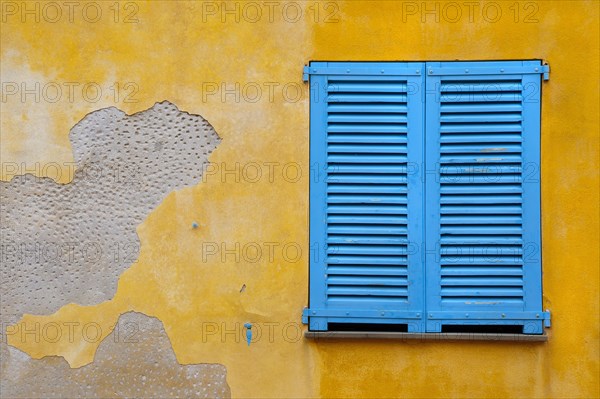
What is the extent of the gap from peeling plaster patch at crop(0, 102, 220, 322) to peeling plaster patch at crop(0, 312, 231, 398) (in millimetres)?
314

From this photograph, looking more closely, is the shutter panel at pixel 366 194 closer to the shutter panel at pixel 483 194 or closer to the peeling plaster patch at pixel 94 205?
the shutter panel at pixel 483 194

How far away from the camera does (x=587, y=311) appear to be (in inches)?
159

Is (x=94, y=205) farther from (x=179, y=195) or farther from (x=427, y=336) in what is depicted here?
(x=427, y=336)

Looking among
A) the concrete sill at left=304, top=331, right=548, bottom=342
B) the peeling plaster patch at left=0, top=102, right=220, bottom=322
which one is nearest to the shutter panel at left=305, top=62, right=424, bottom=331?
the concrete sill at left=304, top=331, right=548, bottom=342

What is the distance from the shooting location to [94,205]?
419cm

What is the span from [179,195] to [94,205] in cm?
57

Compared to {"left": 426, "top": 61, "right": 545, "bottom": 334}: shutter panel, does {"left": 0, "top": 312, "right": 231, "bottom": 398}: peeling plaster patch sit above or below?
below

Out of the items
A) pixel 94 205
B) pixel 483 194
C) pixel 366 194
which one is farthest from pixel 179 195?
pixel 483 194

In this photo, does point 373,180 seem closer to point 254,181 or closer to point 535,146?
point 254,181

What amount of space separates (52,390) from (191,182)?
1.66 metres

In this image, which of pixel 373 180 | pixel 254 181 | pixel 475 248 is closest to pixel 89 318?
pixel 254 181

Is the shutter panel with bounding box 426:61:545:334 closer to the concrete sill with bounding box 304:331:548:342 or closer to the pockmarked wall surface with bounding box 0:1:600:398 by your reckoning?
the concrete sill with bounding box 304:331:548:342

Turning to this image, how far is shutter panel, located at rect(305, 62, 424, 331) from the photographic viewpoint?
4.08 meters

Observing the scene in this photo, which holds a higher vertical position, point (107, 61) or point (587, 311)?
point (107, 61)
